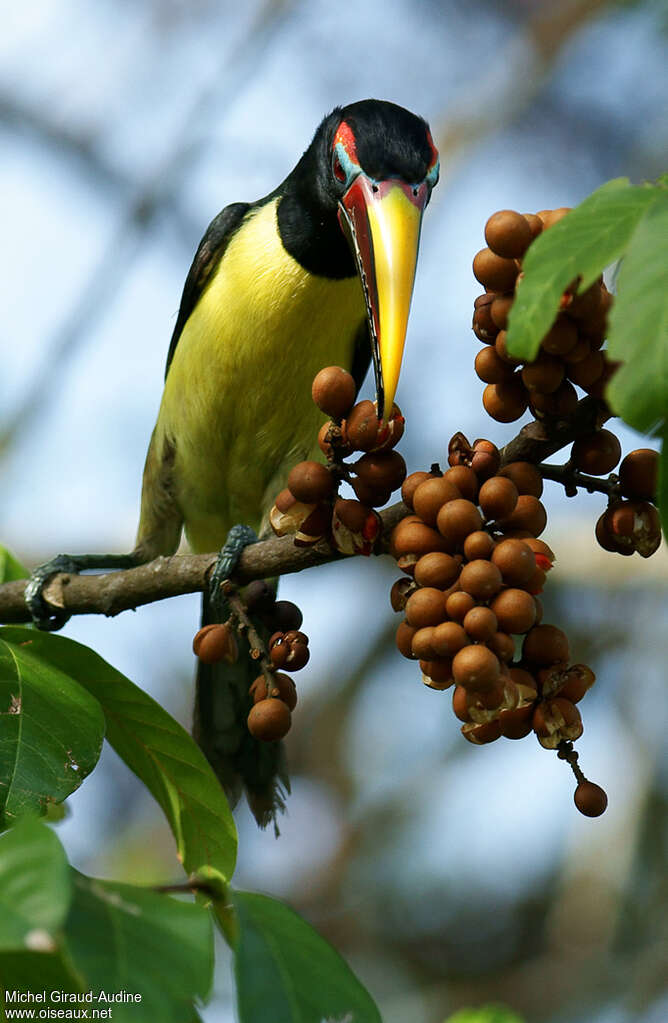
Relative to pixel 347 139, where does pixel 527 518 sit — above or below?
below

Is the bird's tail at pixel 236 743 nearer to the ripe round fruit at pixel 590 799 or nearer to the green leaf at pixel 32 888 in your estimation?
the ripe round fruit at pixel 590 799

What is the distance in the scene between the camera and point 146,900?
44.6 inches

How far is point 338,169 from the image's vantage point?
2.67 metres

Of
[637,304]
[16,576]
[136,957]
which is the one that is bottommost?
[136,957]

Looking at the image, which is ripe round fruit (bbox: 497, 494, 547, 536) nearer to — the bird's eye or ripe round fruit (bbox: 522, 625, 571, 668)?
ripe round fruit (bbox: 522, 625, 571, 668)

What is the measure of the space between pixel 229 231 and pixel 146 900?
277 cm

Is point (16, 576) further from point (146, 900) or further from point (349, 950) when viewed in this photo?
point (349, 950)

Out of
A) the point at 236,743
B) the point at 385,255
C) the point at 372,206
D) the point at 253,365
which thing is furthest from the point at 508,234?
the point at 236,743

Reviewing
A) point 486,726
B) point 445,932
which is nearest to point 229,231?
point 486,726

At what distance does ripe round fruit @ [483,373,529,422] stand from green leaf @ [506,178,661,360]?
0.29m

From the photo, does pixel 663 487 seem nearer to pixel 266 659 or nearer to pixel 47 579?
pixel 266 659

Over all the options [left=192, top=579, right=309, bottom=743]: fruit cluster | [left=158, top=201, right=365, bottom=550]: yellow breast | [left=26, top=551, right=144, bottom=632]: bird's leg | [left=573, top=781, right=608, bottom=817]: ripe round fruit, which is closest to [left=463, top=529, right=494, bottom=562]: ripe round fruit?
[left=573, top=781, right=608, bottom=817]: ripe round fruit

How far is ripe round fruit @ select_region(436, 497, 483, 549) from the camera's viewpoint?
55.8 inches

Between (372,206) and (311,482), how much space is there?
0.99m
